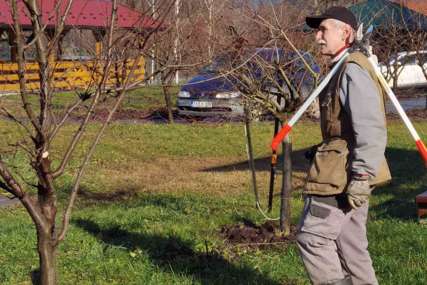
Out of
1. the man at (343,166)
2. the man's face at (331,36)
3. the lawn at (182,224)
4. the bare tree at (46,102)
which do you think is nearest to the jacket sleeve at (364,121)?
the man at (343,166)

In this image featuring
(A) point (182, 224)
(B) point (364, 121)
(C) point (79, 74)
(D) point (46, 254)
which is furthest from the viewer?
(A) point (182, 224)

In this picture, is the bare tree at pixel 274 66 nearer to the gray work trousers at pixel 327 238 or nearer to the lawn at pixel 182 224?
the lawn at pixel 182 224

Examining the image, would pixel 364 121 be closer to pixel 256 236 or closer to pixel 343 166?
pixel 343 166

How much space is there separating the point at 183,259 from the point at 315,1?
5.65 metres

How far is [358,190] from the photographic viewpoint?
12.9 ft

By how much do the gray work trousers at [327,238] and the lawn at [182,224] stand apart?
921 mm

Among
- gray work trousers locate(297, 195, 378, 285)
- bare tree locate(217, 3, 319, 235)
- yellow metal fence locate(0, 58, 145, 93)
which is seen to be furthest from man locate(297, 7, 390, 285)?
bare tree locate(217, 3, 319, 235)

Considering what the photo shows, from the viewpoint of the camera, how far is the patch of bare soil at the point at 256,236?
241 inches

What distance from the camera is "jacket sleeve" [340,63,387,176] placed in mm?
3934

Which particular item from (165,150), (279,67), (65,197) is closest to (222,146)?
(165,150)

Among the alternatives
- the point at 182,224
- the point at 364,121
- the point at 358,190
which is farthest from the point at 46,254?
the point at 182,224

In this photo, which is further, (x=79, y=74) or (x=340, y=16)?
(x=79, y=74)

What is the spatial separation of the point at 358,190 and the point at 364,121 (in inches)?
14.3

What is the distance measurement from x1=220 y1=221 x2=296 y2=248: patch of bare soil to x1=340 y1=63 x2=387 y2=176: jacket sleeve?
226 cm
